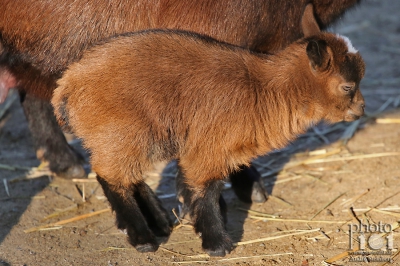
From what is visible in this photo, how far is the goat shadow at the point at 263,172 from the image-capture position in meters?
4.09

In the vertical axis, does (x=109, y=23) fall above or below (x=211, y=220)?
above

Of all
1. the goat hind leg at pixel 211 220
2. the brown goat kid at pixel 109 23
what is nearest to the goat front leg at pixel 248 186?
the goat hind leg at pixel 211 220

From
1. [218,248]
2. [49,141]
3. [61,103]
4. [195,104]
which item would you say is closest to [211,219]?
[218,248]

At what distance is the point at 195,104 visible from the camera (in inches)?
137

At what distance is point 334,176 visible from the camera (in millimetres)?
4547

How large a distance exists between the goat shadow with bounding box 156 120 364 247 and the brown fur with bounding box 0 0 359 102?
0.99 m

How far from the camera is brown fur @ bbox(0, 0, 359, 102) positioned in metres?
3.69

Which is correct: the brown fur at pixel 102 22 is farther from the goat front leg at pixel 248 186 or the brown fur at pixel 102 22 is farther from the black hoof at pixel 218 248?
the black hoof at pixel 218 248

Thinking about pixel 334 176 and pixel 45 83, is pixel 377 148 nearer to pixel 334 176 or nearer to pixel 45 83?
pixel 334 176

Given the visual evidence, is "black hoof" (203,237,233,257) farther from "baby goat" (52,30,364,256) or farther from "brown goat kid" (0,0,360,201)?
"brown goat kid" (0,0,360,201)

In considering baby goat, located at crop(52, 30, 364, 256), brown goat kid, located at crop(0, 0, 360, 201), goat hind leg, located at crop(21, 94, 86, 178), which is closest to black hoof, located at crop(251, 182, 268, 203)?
baby goat, located at crop(52, 30, 364, 256)

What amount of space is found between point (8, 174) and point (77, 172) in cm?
49

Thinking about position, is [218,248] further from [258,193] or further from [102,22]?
[102,22]

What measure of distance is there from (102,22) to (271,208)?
1.53m
